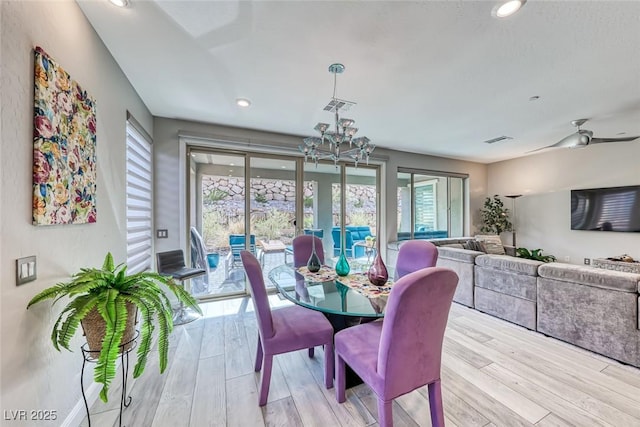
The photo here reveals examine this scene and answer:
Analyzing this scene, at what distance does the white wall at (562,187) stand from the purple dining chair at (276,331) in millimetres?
5746

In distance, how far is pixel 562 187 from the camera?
513cm

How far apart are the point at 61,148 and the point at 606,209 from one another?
24.0ft

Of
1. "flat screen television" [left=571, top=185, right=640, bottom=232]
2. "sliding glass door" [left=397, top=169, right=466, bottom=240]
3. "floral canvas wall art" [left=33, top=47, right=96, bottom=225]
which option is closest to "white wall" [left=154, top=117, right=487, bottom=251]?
"sliding glass door" [left=397, top=169, right=466, bottom=240]

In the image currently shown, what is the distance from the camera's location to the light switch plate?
1144mm

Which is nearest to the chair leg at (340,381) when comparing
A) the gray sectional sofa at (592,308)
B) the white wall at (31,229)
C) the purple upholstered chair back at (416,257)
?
the purple upholstered chair back at (416,257)

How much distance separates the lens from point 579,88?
2586 mm

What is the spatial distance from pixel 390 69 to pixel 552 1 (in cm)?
→ 107

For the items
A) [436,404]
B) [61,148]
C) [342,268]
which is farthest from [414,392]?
[61,148]

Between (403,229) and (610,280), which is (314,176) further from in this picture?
(610,280)

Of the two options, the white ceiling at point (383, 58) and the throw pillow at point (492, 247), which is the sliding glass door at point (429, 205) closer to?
the throw pillow at point (492, 247)

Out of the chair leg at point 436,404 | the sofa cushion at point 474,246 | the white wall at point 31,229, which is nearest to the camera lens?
the white wall at point 31,229

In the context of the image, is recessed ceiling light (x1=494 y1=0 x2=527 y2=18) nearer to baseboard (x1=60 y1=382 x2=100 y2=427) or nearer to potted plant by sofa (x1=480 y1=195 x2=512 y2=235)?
baseboard (x1=60 y1=382 x2=100 y2=427)

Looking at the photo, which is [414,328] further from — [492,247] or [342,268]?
[492,247]

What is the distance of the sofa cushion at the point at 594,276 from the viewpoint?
210 cm
